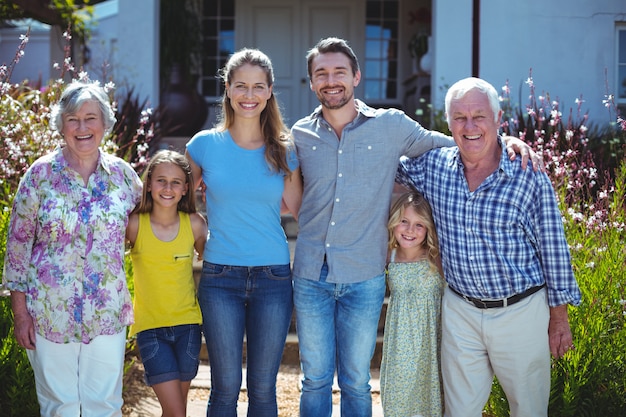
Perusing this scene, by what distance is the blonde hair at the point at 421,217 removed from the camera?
3.15 meters

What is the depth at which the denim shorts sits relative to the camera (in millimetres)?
3043

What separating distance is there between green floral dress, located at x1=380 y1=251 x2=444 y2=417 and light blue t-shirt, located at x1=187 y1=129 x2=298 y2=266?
61 centimetres

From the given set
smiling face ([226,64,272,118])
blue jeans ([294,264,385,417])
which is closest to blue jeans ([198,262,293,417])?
blue jeans ([294,264,385,417])

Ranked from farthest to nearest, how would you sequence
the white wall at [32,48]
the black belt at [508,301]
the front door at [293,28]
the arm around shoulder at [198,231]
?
the white wall at [32,48]
the front door at [293,28]
the arm around shoulder at [198,231]
the black belt at [508,301]

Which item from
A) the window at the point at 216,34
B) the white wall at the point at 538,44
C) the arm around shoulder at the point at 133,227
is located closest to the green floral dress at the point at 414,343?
the arm around shoulder at the point at 133,227

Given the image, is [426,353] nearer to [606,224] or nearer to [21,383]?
[606,224]

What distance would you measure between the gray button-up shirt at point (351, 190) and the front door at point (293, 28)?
7.25m

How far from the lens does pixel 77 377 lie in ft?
9.27

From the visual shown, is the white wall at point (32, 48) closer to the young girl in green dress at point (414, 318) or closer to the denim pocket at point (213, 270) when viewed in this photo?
the denim pocket at point (213, 270)

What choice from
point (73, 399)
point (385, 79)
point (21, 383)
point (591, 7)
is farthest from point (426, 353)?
point (385, 79)

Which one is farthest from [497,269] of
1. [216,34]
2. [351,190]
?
[216,34]

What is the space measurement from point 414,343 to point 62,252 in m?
1.60

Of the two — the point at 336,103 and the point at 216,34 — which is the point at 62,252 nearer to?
the point at 336,103

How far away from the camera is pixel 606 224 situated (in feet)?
12.4
